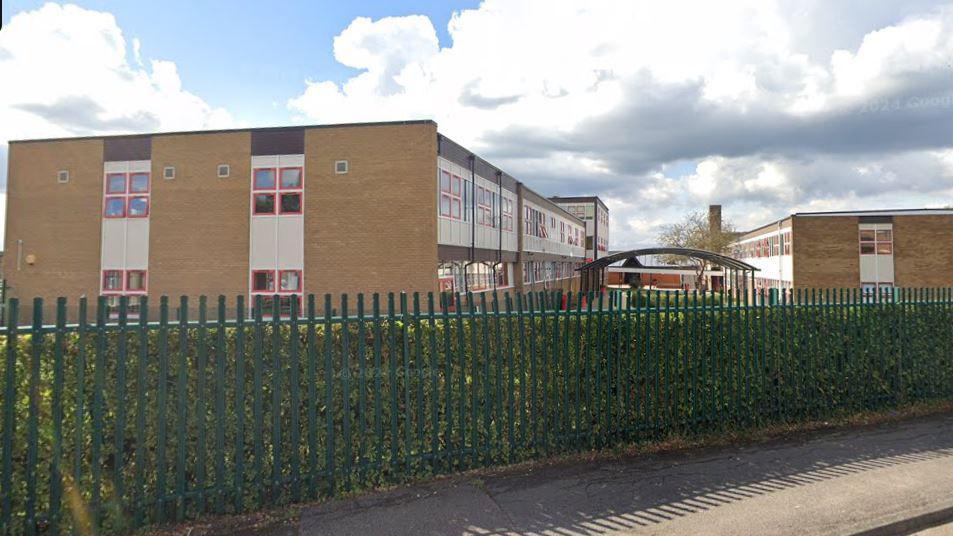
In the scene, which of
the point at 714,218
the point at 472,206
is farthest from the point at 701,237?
the point at 472,206

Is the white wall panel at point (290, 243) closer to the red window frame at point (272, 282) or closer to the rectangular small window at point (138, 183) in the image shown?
the red window frame at point (272, 282)

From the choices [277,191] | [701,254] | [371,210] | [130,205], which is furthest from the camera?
[701,254]

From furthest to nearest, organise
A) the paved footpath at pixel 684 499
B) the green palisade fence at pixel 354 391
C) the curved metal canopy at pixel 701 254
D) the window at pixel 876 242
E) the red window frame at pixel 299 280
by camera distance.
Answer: the window at pixel 876 242 → the curved metal canopy at pixel 701 254 → the red window frame at pixel 299 280 → the paved footpath at pixel 684 499 → the green palisade fence at pixel 354 391

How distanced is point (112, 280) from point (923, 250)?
133ft

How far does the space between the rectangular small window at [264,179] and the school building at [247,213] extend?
0.05 meters

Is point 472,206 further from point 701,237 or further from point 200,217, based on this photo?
point 701,237

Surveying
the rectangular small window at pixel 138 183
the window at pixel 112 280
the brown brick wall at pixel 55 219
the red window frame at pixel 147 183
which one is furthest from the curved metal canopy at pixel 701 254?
the brown brick wall at pixel 55 219

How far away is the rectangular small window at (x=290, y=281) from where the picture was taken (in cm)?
1920

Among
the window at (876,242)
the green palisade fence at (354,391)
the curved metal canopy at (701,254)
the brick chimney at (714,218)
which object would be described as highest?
the brick chimney at (714,218)

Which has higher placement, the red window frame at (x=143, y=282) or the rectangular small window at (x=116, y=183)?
the rectangular small window at (x=116, y=183)

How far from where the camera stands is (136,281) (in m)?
20.6

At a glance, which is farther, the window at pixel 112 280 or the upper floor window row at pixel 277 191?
the window at pixel 112 280

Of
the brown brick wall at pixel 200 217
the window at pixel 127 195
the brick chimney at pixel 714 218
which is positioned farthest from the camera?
the brick chimney at pixel 714 218

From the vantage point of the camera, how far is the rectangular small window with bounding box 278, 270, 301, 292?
1920 centimetres
